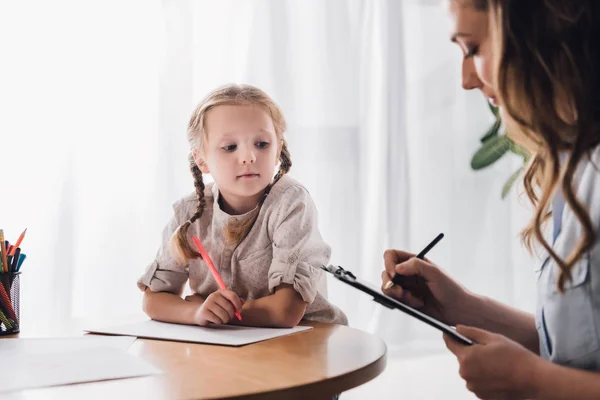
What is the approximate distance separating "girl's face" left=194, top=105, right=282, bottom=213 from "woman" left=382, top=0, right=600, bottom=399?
1.72 ft

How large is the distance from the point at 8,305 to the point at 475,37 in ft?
2.77

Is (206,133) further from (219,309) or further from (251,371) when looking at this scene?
(251,371)

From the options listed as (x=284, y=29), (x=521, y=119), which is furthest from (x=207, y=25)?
(x=521, y=119)

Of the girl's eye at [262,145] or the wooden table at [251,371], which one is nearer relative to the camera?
the wooden table at [251,371]

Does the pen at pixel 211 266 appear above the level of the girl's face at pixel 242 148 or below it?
below

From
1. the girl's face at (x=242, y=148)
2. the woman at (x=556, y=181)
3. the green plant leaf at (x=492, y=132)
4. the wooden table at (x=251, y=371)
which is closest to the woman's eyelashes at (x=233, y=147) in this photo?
the girl's face at (x=242, y=148)

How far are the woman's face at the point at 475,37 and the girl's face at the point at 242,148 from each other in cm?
47

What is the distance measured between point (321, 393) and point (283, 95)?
1711 millimetres

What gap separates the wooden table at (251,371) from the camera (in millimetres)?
744

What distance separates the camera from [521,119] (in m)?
0.85

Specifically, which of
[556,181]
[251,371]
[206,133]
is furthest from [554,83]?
[206,133]

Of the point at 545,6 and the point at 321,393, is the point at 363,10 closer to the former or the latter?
the point at 545,6

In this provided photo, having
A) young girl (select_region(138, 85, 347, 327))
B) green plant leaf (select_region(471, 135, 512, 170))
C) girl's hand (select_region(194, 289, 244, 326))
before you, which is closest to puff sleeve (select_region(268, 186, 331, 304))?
young girl (select_region(138, 85, 347, 327))

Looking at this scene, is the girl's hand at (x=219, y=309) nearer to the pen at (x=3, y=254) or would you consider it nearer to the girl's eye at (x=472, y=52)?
the pen at (x=3, y=254)
